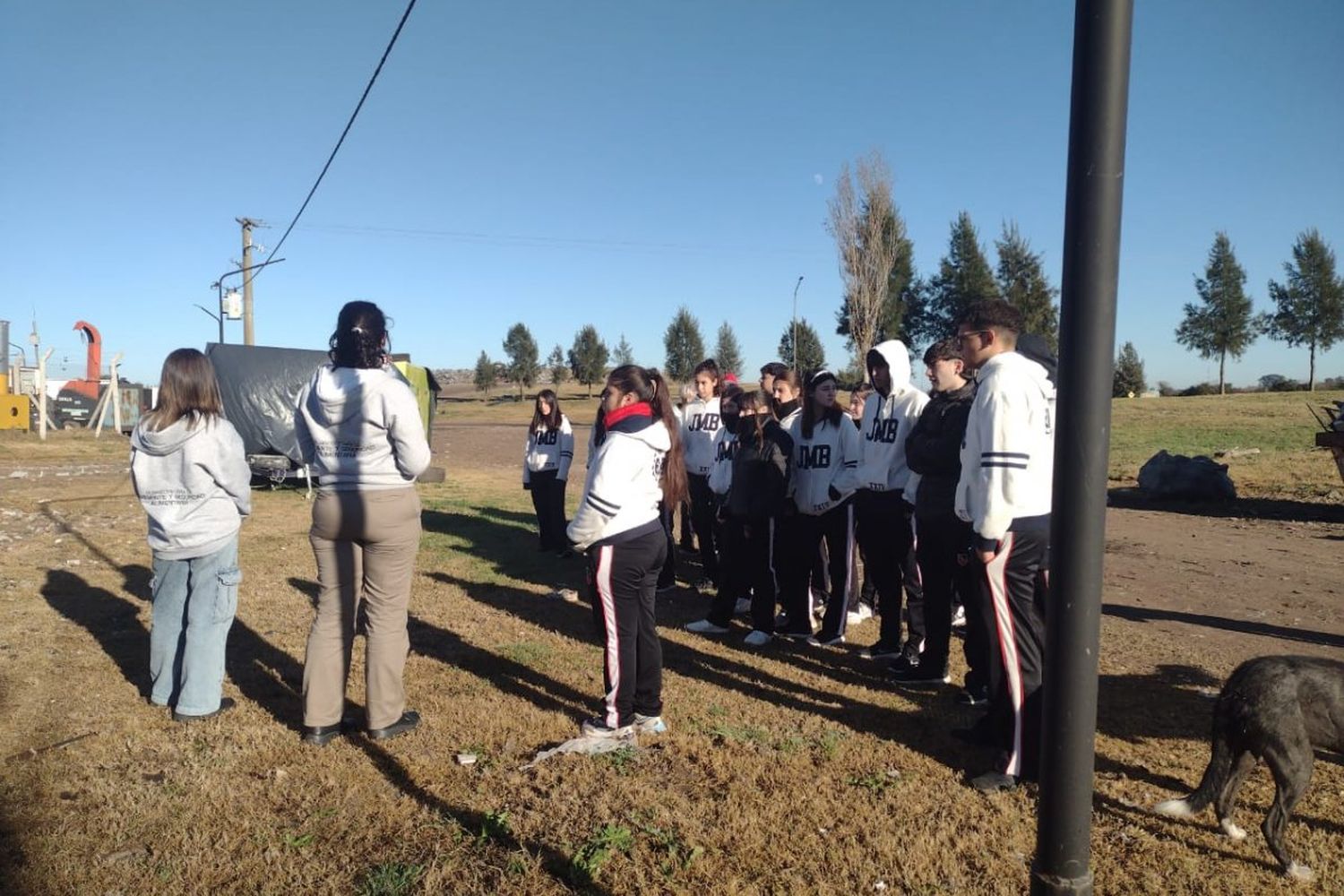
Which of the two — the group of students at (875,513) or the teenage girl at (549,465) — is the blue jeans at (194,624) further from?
the teenage girl at (549,465)

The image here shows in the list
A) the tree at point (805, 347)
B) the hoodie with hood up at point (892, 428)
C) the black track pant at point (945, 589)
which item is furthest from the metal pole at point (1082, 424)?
the tree at point (805, 347)

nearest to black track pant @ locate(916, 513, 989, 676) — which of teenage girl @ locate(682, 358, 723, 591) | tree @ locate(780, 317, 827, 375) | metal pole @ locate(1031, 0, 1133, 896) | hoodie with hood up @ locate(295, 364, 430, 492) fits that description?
metal pole @ locate(1031, 0, 1133, 896)

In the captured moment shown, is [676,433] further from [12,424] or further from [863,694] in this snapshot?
[12,424]

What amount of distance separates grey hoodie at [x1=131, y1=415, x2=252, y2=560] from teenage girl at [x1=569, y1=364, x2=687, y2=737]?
1936 mm

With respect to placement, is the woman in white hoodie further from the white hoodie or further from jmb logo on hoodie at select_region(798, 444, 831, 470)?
jmb logo on hoodie at select_region(798, 444, 831, 470)

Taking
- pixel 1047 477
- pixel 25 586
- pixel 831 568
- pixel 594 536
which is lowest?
pixel 25 586

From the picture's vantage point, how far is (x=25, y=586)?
7.77 m

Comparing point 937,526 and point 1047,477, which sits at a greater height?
point 1047,477

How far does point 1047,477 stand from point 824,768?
1.65m

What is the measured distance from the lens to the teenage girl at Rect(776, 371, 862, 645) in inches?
240

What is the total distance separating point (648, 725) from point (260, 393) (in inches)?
622

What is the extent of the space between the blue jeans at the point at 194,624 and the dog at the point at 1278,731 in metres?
4.64

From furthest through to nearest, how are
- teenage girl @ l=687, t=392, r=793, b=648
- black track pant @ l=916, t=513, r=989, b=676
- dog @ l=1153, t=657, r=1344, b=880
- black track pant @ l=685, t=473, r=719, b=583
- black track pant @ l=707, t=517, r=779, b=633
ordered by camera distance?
1. black track pant @ l=685, t=473, r=719, b=583
2. black track pant @ l=707, t=517, r=779, b=633
3. teenage girl @ l=687, t=392, r=793, b=648
4. black track pant @ l=916, t=513, r=989, b=676
5. dog @ l=1153, t=657, r=1344, b=880

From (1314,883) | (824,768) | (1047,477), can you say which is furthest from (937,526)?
(1314,883)
